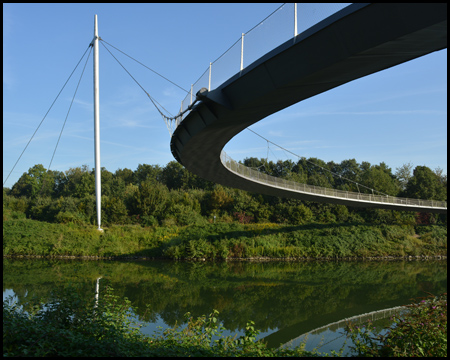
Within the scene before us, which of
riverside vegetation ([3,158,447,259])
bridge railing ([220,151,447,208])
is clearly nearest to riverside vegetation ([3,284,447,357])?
bridge railing ([220,151,447,208])

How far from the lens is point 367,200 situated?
29734 millimetres

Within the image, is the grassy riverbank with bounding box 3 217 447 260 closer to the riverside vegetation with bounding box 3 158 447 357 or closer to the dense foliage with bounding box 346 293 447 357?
the riverside vegetation with bounding box 3 158 447 357

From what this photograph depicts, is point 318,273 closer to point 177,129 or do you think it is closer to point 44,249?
point 177,129

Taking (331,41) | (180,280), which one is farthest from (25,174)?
(331,41)

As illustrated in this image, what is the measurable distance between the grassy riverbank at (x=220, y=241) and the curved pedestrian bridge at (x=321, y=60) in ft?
53.7

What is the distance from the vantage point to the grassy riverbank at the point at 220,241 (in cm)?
2645

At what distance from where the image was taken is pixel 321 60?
6.73m

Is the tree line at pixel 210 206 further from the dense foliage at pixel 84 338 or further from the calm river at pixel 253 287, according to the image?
the dense foliage at pixel 84 338

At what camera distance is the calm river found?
38.1 ft

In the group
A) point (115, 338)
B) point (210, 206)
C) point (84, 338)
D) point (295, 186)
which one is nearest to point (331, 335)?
point (115, 338)

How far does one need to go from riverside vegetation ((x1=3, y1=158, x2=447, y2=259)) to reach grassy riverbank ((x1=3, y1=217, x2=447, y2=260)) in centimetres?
7

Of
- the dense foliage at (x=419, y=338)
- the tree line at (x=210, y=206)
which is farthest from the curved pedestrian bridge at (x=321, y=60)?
the tree line at (x=210, y=206)

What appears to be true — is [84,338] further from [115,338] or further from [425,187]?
[425,187]

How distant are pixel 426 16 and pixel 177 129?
9467 millimetres
